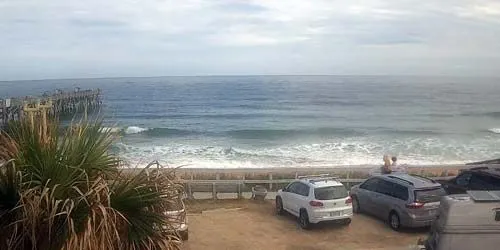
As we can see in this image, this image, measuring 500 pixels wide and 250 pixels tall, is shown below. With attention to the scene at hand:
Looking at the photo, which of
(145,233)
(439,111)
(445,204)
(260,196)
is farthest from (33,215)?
(439,111)

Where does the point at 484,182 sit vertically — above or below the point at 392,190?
above

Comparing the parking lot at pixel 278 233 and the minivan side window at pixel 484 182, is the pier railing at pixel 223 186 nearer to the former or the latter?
the parking lot at pixel 278 233

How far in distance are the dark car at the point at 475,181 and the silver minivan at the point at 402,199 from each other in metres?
1.30

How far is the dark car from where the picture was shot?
1552 cm

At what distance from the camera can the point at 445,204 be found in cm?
919

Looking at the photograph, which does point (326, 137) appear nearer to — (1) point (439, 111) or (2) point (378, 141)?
(2) point (378, 141)

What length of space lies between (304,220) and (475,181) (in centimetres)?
500

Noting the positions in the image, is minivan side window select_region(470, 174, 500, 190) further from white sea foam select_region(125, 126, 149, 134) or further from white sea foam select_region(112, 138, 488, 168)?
white sea foam select_region(125, 126, 149, 134)

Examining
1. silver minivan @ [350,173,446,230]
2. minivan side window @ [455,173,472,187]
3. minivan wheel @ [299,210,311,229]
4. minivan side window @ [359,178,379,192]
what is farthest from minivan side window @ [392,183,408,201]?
minivan wheel @ [299,210,311,229]

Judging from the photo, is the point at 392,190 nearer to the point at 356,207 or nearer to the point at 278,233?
the point at 356,207

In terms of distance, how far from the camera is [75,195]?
554 cm

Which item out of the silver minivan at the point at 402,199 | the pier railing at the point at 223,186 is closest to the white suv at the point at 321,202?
the silver minivan at the point at 402,199

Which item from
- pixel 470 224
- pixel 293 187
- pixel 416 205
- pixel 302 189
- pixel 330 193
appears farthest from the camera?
pixel 293 187

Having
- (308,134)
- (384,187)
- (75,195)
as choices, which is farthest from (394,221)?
(308,134)
